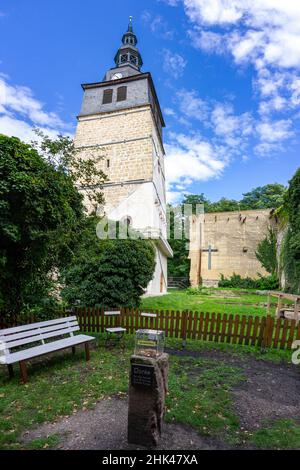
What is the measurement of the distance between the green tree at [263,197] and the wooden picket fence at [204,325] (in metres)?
36.6

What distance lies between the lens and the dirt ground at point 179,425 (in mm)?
2980

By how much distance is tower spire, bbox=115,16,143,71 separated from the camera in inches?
973

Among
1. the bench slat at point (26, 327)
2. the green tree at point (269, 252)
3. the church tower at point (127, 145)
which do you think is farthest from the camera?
the green tree at point (269, 252)

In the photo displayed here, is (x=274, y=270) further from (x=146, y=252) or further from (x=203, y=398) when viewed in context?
(x=203, y=398)

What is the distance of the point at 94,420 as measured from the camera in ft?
11.2

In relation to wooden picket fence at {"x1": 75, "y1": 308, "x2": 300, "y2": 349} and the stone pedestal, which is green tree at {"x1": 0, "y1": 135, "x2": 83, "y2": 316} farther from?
the stone pedestal

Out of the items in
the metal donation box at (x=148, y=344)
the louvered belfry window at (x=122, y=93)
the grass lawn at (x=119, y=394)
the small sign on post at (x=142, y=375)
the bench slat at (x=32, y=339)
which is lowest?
the grass lawn at (x=119, y=394)

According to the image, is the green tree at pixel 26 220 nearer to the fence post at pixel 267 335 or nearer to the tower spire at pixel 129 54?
the fence post at pixel 267 335

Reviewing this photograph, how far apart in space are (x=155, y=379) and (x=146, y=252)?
6.66m

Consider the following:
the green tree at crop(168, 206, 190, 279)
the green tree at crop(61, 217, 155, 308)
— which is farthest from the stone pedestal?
the green tree at crop(168, 206, 190, 279)

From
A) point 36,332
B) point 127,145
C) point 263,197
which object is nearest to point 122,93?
point 127,145

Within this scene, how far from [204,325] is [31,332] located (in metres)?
4.40

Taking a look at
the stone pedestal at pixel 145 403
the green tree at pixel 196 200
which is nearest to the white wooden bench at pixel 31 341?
the stone pedestal at pixel 145 403
